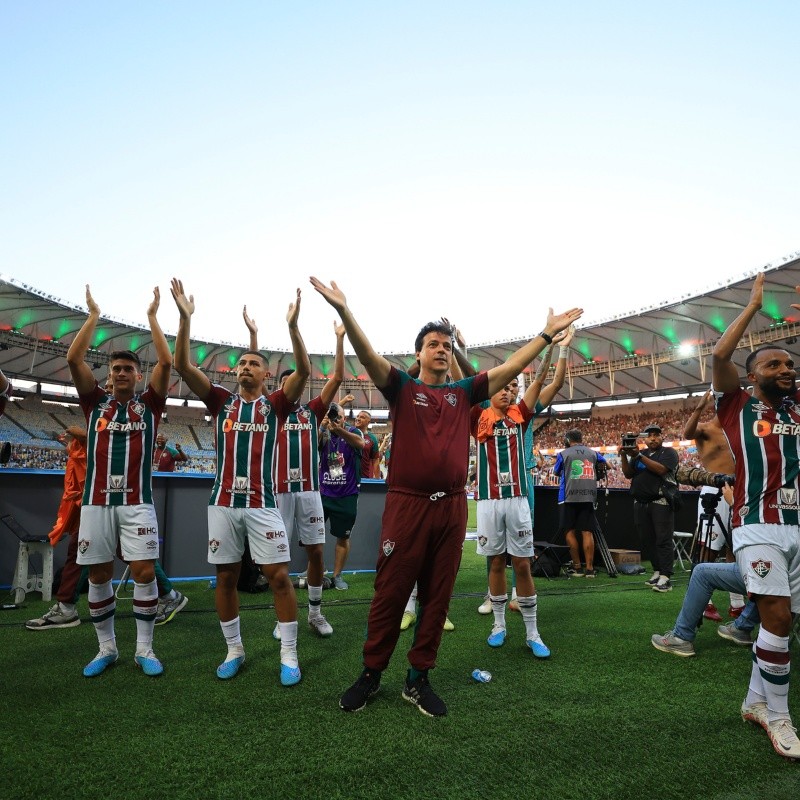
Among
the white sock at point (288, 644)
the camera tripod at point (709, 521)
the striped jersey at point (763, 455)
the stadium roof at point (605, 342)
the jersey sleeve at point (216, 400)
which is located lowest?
the white sock at point (288, 644)

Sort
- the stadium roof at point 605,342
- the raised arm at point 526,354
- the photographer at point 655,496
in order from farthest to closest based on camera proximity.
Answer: the stadium roof at point 605,342 → the photographer at point 655,496 → the raised arm at point 526,354

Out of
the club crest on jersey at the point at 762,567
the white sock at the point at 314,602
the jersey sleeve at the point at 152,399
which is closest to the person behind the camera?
the club crest on jersey at the point at 762,567

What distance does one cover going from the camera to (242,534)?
12.3 feet

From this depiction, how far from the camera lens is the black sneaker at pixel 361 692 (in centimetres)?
298

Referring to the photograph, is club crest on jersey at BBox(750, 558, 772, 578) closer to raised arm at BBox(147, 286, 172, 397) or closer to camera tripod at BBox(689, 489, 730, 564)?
camera tripod at BBox(689, 489, 730, 564)

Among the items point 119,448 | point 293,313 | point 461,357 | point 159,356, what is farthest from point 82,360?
point 461,357

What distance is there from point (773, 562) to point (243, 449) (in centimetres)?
333

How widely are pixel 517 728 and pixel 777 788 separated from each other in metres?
1.12

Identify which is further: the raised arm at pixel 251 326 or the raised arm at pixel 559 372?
the raised arm at pixel 251 326

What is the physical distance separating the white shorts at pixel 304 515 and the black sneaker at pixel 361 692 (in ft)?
6.75

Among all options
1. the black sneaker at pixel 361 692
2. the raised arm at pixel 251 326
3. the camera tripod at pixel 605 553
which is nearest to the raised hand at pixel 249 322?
the raised arm at pixel 251 326

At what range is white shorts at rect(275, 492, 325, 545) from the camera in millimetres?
5090

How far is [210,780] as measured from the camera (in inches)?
87.4

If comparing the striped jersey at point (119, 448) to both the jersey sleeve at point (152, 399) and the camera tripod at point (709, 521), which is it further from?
the camera tripod at point (709, 521)
